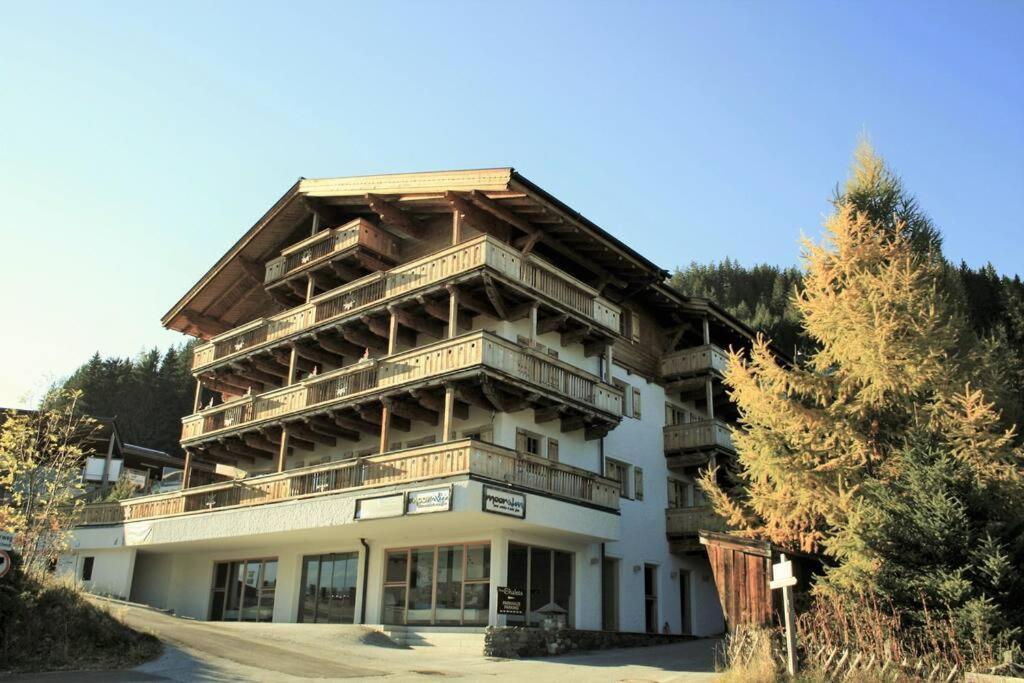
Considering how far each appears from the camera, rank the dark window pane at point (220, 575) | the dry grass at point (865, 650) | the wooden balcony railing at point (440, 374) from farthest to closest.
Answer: the dark window pane at point (220, 575) < the wooden balcony railing at point (440, 374) < the dry grass at point (865, 650)

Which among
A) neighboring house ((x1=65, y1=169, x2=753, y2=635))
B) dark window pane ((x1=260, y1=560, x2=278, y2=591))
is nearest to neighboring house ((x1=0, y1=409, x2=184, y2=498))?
neighboring house ((x1=65, y1=169, x2=753, y2=635))

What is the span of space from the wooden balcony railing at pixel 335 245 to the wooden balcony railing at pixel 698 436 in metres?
12.1

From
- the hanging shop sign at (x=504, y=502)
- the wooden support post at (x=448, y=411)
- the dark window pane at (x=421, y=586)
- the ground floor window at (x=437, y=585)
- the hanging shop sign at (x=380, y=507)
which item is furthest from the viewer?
the dark window pane at (x=421, y=586)

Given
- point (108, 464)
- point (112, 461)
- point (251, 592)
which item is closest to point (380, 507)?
point (251, 592)

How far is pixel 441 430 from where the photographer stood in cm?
2542

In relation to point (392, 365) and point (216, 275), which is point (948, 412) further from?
point (216, 275)

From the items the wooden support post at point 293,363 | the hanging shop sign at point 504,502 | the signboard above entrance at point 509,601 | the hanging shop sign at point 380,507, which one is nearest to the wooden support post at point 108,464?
the wooden support post at point 293,363

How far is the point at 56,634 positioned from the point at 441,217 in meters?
A: 17.3

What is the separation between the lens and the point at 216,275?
1388 inches

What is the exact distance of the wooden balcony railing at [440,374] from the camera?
74.2 feet

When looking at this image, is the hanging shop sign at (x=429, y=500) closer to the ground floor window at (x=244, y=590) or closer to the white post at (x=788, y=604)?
the white post at (x=788, y=604)

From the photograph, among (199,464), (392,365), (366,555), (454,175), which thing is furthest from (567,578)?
(199,464)

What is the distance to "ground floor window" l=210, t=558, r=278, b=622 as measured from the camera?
2956cm

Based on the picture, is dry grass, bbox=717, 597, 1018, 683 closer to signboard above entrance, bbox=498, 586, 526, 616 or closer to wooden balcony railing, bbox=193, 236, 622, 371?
signboard above entrance, bbox=498, 586, 526, 616
